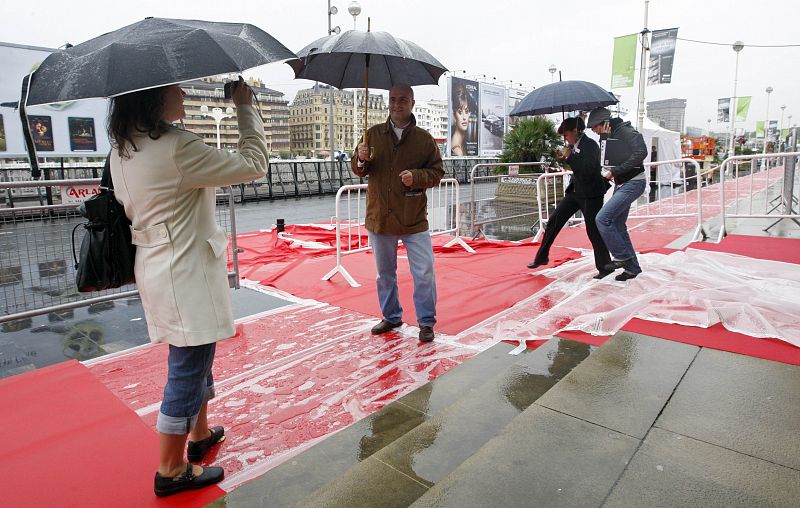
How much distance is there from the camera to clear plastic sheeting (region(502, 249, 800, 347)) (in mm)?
3518

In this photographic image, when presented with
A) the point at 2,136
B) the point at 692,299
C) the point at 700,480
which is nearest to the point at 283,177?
the point at 2,136

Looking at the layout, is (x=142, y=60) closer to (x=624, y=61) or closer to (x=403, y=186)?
(x=403, y=186)

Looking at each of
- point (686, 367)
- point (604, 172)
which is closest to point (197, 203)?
point (686, 367)

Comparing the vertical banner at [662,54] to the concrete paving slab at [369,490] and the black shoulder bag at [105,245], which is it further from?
the black shoulder bag at [105,245]

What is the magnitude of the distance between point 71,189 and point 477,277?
4.24m

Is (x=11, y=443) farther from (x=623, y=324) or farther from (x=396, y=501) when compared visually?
(x=623, y=324)

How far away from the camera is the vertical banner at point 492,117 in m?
33.5

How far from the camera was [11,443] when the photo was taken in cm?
250

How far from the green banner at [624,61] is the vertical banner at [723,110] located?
2243cm

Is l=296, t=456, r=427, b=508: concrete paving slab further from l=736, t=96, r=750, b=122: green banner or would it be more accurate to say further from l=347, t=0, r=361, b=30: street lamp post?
l=736, t=96, r=750, b=122: green banner

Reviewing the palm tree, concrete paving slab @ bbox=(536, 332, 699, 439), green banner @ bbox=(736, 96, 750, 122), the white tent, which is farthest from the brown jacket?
green banner @ bbox=(736, 96, 750, 122)

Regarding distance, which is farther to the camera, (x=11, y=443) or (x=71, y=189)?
(x=71, y=189)

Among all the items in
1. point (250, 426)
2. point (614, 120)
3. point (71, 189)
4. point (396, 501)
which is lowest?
point (250, 426)

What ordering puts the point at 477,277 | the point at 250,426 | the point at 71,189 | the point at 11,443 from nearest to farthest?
1. the point at 11,443
2. the point at 250,426
3. the point at 71,189
4. the point at 477,277
